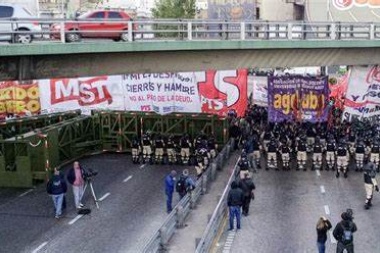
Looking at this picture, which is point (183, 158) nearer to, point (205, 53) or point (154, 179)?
point (154, 179)

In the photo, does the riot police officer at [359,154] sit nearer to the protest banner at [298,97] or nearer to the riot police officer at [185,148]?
the protest banner at [298,97]

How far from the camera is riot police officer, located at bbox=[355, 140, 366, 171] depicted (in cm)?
2619

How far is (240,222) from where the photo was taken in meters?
19.6

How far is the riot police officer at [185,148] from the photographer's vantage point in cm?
2847

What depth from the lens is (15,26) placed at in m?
22.0

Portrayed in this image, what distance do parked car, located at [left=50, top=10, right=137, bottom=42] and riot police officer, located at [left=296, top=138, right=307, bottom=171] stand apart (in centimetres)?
897

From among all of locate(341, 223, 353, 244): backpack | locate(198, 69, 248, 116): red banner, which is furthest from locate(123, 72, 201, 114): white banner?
locate(341, 223, 353, 244): backpack

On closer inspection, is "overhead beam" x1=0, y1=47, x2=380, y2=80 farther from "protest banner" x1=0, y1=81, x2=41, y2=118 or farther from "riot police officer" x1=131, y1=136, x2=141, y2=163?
"protest banner" x1=0, y1=81, x2=41, y2=118

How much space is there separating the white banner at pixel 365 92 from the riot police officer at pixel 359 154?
12.1 ft

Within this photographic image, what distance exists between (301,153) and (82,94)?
44.5 feet

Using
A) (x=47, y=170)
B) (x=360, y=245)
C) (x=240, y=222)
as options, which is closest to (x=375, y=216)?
(x=360, y=245)

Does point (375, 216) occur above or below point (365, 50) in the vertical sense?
below

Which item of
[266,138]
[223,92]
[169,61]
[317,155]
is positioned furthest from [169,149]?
[317,155]

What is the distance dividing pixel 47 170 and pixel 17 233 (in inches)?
263
